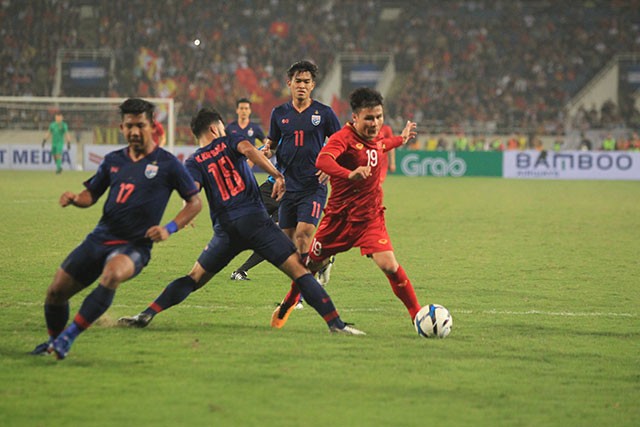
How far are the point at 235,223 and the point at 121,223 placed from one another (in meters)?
1.10

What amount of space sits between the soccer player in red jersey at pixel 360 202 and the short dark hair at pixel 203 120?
91 cm

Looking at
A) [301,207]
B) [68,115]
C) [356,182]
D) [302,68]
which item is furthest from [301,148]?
[68,115]

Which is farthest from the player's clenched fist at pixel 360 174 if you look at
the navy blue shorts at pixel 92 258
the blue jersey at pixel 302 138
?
the blue jersey at pixel 302 138

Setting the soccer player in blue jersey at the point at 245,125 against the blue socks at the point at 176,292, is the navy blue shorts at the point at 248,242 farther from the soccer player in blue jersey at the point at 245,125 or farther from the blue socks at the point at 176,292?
the soccer player in blue jersey at the point at 245,125

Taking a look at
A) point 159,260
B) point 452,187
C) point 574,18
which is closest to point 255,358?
point 159,260

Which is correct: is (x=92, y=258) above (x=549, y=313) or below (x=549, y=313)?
above

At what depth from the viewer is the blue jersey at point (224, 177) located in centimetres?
744

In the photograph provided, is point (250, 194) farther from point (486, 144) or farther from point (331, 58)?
point (331, 58)

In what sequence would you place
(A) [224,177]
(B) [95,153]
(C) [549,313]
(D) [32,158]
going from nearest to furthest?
(A) [224,177] → (C) [549,313] → (B) [95,153] → (D) [32,158]

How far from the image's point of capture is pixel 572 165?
36031mm

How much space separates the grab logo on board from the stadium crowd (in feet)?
12.4

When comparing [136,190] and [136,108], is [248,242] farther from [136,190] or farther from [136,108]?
[136,108]

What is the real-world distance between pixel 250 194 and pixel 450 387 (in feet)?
8.08

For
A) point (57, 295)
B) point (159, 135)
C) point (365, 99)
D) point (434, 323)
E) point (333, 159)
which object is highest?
point (159, 135)
